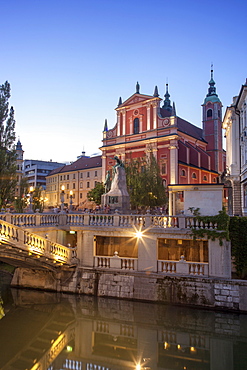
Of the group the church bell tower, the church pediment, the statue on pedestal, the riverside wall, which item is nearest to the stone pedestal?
the statue on pedestal

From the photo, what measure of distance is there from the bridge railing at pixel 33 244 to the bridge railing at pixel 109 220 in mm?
947

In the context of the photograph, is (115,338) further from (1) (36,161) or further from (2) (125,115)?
(1) (36,161)

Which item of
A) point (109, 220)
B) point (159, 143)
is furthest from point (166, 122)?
point (109, 220)

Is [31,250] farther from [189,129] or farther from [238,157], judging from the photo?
[189,129]

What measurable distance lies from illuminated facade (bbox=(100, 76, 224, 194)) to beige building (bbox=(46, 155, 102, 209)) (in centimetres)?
1508

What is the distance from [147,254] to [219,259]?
12.3ft

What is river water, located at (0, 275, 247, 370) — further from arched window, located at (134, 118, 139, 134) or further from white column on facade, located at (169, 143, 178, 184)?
Result: arched window, located at (134, 118, 139, 134)

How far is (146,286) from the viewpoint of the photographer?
16.2 metres

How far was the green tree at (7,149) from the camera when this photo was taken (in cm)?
2247

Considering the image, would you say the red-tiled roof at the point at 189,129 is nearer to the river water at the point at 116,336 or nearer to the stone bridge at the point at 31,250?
the stone bridge at the point at 31,250

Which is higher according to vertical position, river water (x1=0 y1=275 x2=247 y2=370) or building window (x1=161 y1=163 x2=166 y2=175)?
building window (x1=161 y1=163 x2=166 y2=175)

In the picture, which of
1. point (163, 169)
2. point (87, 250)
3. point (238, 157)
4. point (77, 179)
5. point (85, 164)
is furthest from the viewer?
point (85, 164)

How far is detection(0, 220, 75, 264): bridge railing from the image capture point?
13.5m

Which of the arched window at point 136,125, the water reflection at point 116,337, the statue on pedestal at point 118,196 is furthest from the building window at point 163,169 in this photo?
the water reflection at point 116,337
